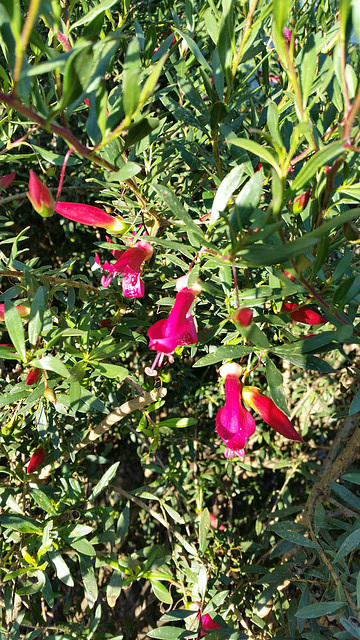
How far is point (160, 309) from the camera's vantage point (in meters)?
1.22

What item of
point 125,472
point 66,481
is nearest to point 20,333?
point 66,481

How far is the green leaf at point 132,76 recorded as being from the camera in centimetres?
50

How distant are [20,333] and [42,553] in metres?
0.56

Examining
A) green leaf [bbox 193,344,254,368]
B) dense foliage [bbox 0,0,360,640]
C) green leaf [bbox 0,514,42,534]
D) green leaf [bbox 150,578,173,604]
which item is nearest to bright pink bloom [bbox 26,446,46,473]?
dense foliage [bbox 0,0,360,640]

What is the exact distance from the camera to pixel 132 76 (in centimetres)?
50

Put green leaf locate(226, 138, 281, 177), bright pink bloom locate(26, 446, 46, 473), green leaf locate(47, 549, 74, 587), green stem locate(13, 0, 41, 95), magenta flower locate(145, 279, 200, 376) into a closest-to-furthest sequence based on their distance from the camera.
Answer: green stem locate(13, 0, 41, 95), green leaf locate(226, 138, 281, 177), magenta flower locate(145, 279, 200, 376), green leaf locate(47, 549, 74, 587), bright pink bloom locate(26, 446, 46, 473)

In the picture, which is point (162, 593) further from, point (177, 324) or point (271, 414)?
point (177, 324)

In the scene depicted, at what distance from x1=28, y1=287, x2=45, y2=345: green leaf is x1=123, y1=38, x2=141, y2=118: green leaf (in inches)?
16.1

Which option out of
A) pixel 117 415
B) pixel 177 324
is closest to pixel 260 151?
pixel 177 324

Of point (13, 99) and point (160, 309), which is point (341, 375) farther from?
point (13, 99)

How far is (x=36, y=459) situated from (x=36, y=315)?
0.52 meters

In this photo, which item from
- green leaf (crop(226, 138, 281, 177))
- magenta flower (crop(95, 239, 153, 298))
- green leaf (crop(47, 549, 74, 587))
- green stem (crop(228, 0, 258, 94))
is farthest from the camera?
green leaf (crop(47, 549, 74, 587))

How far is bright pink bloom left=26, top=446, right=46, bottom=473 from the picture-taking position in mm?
1198

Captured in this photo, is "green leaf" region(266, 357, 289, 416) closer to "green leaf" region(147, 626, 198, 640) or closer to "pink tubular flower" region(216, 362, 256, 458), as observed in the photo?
"pink tubular flower" region(216, 362, 256, 458)
